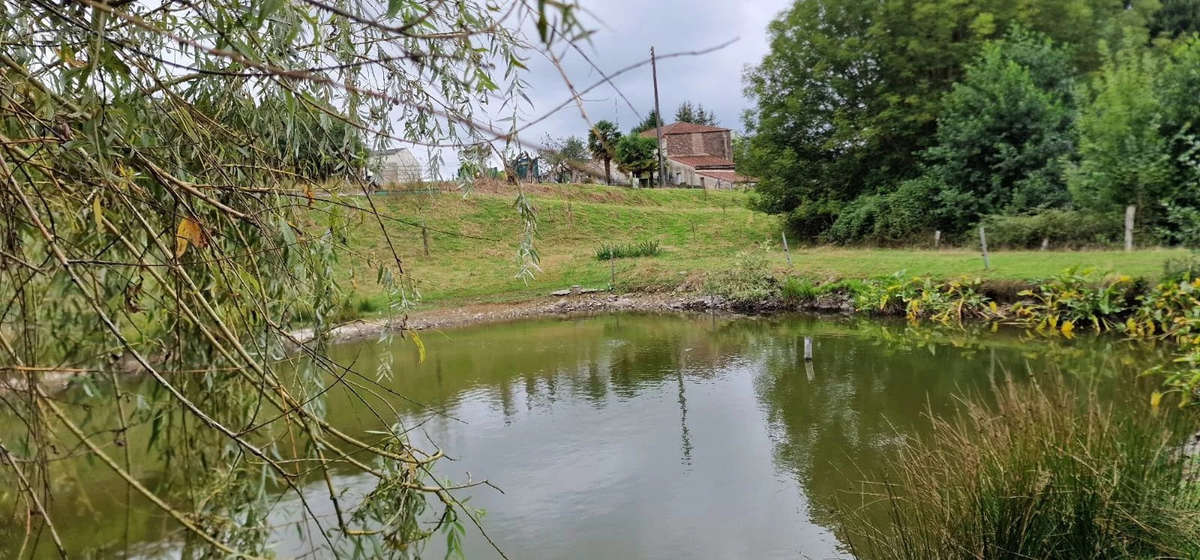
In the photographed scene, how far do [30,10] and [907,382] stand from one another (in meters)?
7.56

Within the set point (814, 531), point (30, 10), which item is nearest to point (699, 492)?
point (814, 531)

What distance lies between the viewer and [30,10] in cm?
122

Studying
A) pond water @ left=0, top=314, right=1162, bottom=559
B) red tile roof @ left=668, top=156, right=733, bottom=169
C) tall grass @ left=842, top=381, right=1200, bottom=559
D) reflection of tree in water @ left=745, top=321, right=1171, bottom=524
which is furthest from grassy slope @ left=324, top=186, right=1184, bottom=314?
red tile roof @ left=668, top=156, right=733, bottom=169

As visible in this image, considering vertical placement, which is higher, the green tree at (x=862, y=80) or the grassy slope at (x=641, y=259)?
the green tree at (x=862, y=80)

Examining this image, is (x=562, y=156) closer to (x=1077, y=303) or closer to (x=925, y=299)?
(x=1077, y=303)

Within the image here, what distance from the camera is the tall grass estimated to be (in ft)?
8.31

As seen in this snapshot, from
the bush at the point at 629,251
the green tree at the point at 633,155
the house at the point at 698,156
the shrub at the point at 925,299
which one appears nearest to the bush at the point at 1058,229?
the shrub at the point at 925,299

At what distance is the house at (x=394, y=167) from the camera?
228 cm

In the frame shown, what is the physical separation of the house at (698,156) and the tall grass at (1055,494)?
31.8 m

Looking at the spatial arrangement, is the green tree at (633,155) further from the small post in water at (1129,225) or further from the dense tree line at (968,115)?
the small post in water at (1129,225)

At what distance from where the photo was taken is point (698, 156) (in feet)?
128

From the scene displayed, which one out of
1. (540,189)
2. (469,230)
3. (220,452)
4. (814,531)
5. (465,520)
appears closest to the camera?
(540,189)

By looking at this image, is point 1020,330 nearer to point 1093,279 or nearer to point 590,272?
point 1093,279

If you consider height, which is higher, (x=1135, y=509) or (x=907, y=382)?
(x=1135, y=509)
